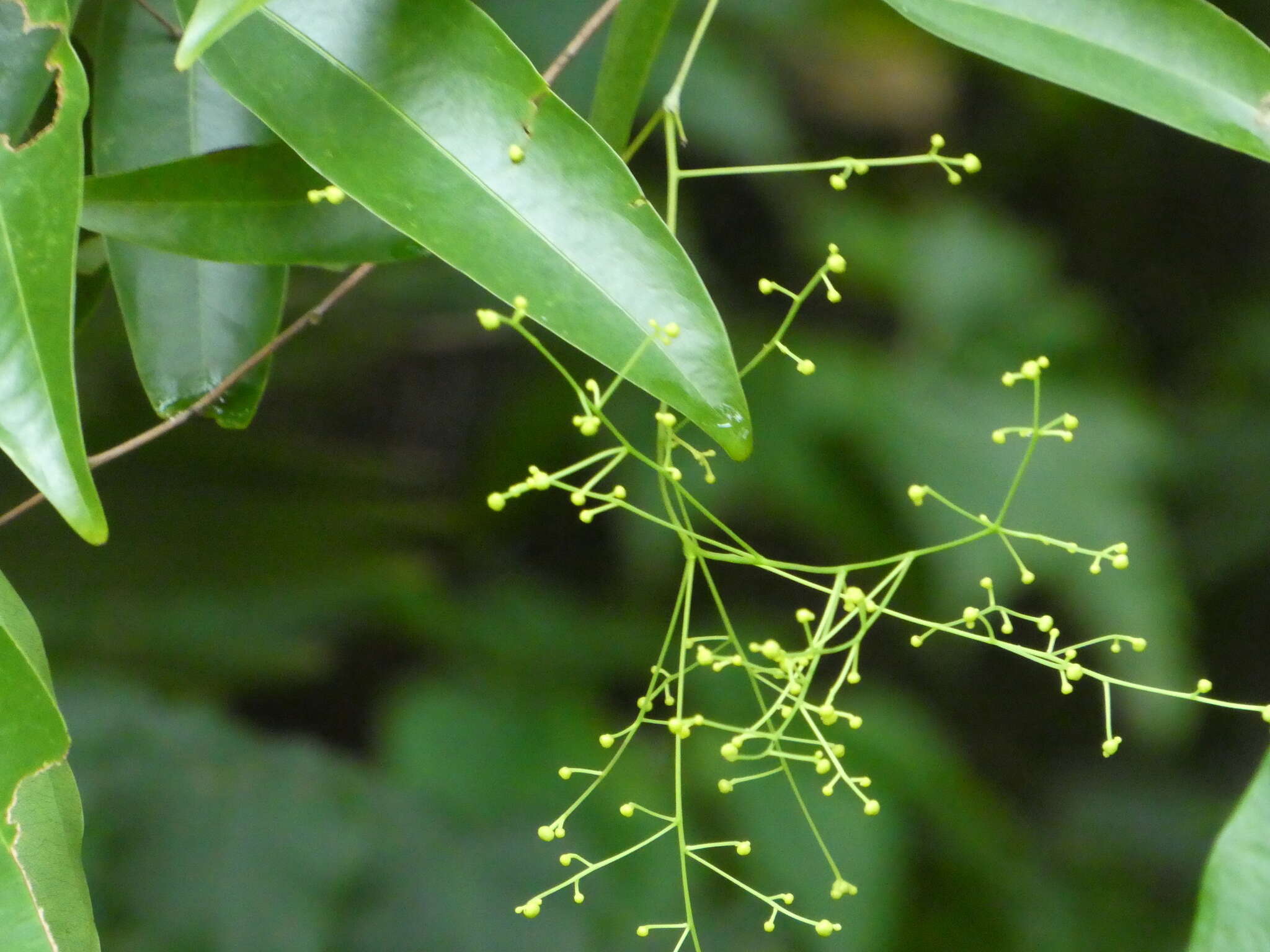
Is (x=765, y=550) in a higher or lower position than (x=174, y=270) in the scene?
lower

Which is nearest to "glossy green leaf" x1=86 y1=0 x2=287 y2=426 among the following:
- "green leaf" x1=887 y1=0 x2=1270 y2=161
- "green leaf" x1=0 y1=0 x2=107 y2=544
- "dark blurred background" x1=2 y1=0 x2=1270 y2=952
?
"green leaf" x1=0 y1=0 x2=107 y2=544

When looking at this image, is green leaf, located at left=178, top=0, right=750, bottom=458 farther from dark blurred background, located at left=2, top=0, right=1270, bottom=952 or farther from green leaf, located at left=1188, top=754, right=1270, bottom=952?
dark blurred background, located at left=2, top=0, right=1270, bottom=952

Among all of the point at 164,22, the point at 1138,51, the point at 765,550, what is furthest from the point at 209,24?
the point at 765,550

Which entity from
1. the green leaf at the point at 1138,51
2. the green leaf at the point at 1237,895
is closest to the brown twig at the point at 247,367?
the green leaf at the point at 1138,51

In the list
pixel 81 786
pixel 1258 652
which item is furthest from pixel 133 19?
pixel 1258 652

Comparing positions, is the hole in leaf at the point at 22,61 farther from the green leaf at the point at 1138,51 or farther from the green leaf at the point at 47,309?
the green leaf at the point at 1138,51

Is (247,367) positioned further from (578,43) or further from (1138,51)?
(1138,51)
